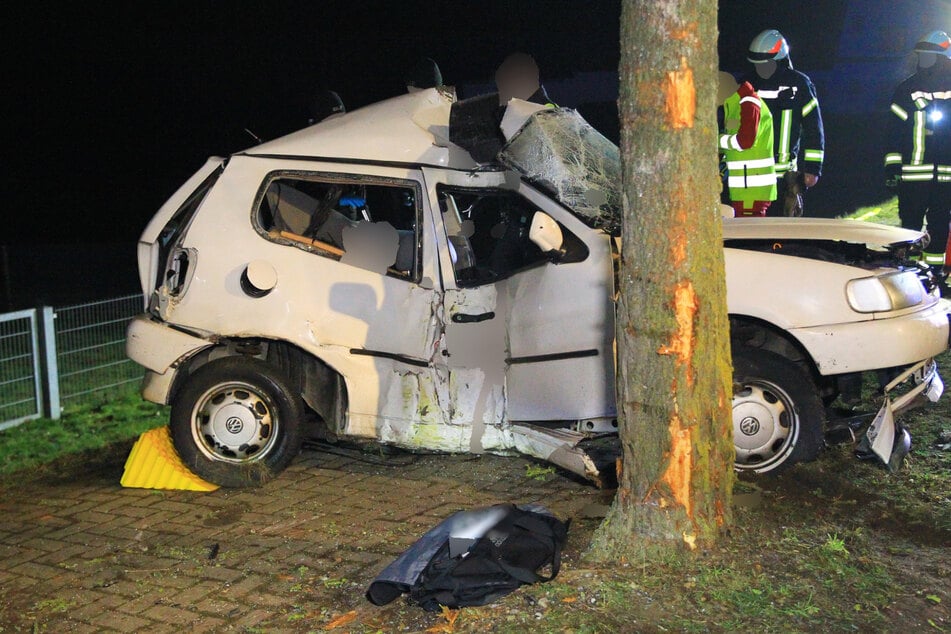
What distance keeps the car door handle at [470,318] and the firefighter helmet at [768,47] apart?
444 centimetres

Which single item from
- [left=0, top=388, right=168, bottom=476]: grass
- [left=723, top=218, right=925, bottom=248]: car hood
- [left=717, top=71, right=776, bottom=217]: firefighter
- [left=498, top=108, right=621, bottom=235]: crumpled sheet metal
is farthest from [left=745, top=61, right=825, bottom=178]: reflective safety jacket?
[left=0, top=388, right=168, bottom=476]: grass

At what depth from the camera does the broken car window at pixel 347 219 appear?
627cm

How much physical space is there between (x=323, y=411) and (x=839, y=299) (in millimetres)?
3170

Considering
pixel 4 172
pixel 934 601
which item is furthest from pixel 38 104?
pixel 934 601

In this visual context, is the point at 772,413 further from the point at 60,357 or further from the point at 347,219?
the point at 60,357

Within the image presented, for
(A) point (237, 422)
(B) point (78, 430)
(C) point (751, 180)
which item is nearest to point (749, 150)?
(C) point (751, 180)

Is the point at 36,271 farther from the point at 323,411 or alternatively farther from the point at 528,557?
the point at 528,557

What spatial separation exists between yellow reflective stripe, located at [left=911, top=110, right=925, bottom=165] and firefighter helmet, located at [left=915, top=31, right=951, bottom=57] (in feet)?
2.08

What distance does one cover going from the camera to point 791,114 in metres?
9.06

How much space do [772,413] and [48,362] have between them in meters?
5.76

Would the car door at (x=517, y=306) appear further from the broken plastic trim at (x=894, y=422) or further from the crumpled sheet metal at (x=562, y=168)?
the broken plastic trim at (x=894, y=422)

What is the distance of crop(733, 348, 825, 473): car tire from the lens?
562cm

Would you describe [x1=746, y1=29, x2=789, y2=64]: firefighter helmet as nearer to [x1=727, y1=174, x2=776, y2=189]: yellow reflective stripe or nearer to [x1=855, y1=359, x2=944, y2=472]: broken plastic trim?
[x1=727, y1=174, x2=776, y2=189]: yellow reflective stripe

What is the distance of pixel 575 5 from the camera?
61.5 ft
